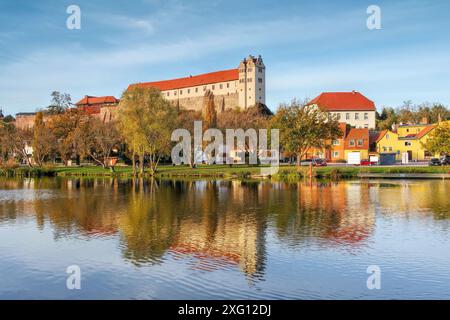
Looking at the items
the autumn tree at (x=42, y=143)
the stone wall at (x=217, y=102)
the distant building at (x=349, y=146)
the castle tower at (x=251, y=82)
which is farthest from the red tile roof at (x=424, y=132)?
the stone wall at (x=217, y=102)

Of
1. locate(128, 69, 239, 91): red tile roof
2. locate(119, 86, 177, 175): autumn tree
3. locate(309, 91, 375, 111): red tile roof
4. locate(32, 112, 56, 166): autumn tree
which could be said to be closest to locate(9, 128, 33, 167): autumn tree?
locate(32, 112, 56, 166): autumn tree

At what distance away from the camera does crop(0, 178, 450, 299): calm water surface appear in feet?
43.3

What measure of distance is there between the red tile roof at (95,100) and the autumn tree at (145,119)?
363ft

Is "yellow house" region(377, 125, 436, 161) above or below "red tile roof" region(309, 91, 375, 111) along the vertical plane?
below

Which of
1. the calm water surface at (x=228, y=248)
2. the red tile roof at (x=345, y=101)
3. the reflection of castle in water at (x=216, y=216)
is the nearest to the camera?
the calm water surface at (x=228, y=248)

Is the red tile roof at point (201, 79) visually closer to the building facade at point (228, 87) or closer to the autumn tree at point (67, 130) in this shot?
the building facade at point (228, 87)

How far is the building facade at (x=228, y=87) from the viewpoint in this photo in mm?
139250

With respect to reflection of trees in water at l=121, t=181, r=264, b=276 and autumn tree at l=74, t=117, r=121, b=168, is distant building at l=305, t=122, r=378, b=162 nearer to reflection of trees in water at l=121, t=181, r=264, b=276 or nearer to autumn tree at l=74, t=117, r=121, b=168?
autumn tree at l=74, t=117, r=121, b=168

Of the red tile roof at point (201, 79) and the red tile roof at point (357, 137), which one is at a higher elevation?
the red tile roof at point (201, 79)

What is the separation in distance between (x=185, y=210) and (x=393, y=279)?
15.8 metres

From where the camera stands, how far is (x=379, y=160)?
247 feet

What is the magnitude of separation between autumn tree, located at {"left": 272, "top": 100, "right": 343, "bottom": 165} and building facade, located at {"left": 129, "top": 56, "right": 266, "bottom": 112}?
75324mm
